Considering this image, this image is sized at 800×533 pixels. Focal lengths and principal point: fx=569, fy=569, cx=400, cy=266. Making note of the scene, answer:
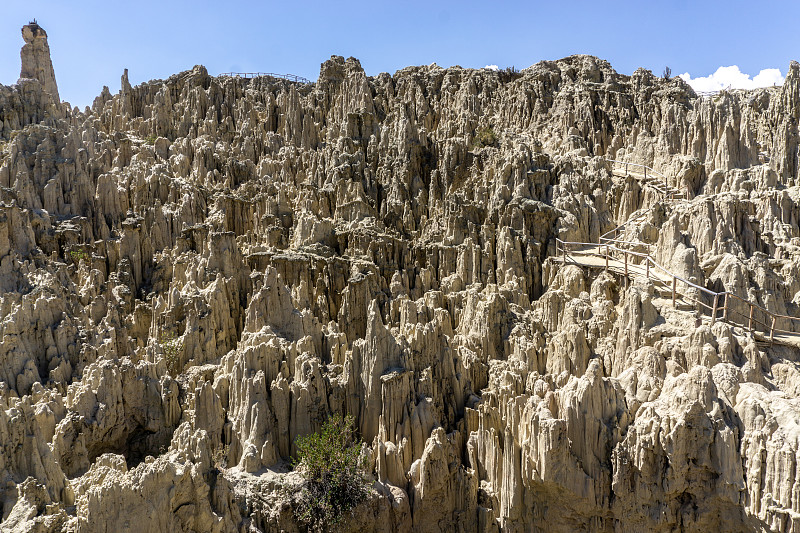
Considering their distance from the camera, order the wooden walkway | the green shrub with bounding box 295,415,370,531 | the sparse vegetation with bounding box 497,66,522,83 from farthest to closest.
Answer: the sparse vegetation with bounding box 497,66,522,83 < the wooden walkway < the green shrub with bounding box 295,415,370,531

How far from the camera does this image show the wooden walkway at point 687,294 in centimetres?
1900

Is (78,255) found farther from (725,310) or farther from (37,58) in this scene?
(37,58)

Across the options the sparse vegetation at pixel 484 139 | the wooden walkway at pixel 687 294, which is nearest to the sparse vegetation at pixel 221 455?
the wooden walkway at pixel 687 294

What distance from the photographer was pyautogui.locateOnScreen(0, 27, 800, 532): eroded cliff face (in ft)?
50.1

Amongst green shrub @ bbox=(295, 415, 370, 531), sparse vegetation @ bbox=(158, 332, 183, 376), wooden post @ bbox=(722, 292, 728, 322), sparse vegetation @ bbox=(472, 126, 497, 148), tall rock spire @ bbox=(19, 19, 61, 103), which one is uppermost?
tall rock spire @ bbox=(19, 19, 61, 103)

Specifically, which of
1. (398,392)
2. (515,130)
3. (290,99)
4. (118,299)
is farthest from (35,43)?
(398,392)

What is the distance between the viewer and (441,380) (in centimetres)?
2034

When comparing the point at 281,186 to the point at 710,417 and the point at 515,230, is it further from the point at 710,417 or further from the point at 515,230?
the point at 710,417

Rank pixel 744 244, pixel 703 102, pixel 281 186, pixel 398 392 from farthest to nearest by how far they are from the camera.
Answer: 1. pixel 281 186
2. pixel 703 102
3. pixel 744 244
4. pixel 398 392

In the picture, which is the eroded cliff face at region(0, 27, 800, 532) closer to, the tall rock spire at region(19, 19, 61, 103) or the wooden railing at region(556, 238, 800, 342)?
the wooden railing at region(556, 238, 800, 342)

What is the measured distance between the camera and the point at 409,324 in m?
22.5

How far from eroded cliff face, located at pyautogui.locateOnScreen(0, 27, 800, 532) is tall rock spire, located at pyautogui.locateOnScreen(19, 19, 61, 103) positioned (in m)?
20.9

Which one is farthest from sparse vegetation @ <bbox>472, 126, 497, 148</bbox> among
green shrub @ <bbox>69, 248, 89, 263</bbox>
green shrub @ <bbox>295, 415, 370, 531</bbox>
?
green shrub @ <bbox>295, 415, 370, 531</bbox>

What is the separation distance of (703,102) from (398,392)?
84.7 feet
